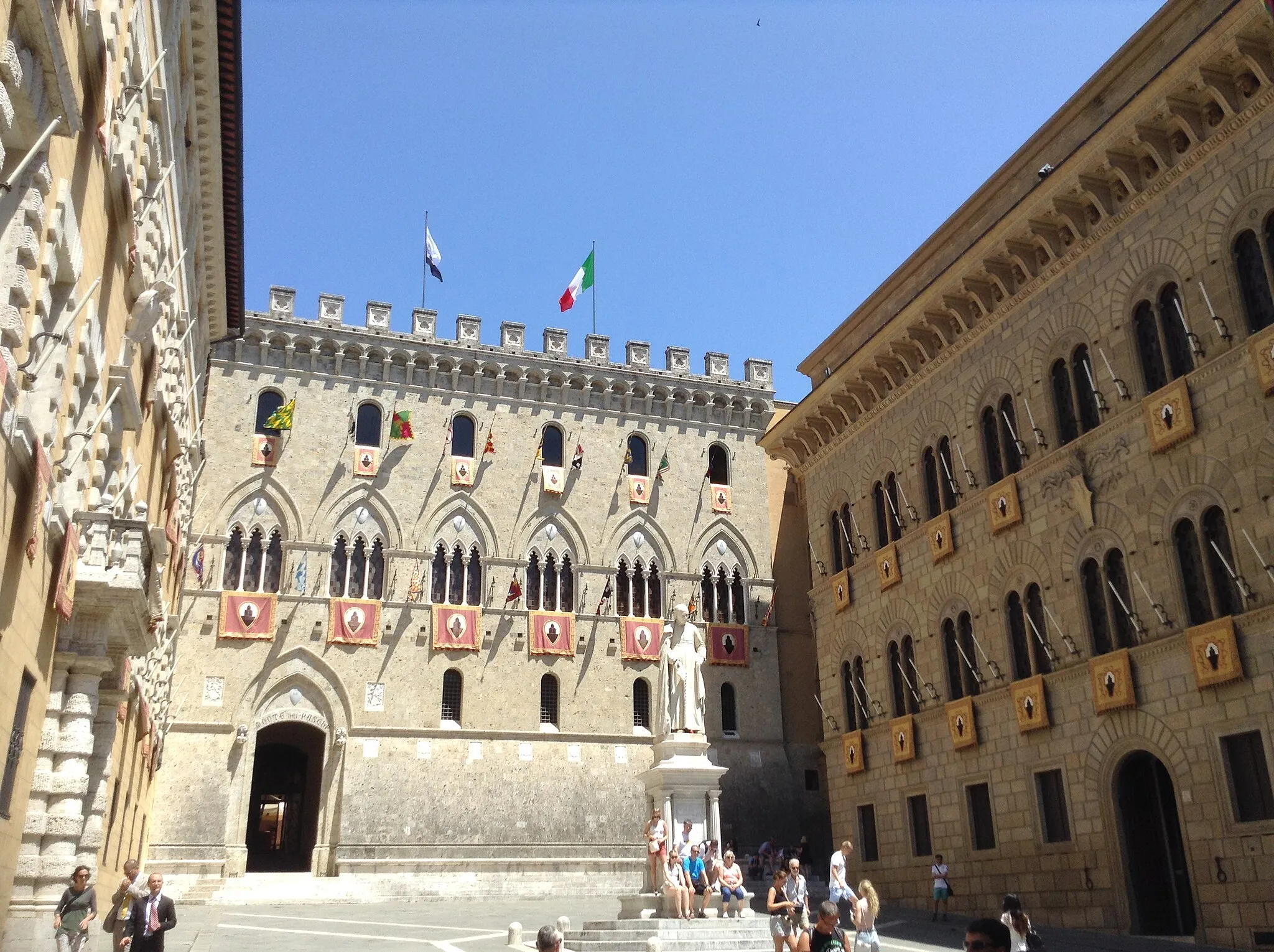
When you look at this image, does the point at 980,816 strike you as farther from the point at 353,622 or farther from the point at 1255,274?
the point at 353,622

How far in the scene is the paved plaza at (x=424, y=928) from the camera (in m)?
17.1

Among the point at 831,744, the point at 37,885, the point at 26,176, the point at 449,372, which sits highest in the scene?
the point at 449,372

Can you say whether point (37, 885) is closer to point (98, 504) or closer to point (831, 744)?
point (98, 504)

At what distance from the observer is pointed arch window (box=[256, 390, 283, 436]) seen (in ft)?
112

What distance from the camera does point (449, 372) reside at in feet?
119

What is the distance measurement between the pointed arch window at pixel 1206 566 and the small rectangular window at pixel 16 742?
52.3ft

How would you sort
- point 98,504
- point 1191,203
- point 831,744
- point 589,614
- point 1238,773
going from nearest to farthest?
point 98,504 < point 1238,773 < point 1191,203 < point 831,744 < point 589,614

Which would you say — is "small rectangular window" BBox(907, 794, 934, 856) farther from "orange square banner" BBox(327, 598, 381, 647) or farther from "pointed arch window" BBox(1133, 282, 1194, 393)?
"orange square banner" BBox(327, 598, 381, 647)

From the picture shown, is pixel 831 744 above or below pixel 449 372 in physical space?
below

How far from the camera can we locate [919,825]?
24250 millimetres

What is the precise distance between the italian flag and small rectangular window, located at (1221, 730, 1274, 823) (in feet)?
81.7

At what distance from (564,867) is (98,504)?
22947 mm

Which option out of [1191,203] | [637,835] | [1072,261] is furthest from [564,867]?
[1191,203]

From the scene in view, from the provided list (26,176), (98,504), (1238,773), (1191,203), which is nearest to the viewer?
(26,176)
